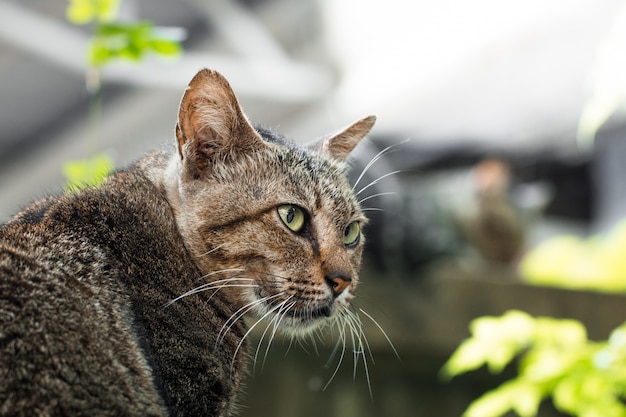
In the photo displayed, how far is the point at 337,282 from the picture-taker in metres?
1.21

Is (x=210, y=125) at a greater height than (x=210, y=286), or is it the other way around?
(x=210, y=125)

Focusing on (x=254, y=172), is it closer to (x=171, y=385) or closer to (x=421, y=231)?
(x=171, y=385)

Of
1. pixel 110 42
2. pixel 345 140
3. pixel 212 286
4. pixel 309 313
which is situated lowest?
pixel 309 313

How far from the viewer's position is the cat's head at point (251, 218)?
1.18 meters

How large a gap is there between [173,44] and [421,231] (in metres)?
1.72

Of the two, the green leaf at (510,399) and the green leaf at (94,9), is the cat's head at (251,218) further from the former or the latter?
the green leaf at (94,9)

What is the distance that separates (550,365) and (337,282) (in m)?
0.60

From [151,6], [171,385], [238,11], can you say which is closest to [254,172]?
[171,385]

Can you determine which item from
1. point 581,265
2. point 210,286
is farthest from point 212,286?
point 581,265

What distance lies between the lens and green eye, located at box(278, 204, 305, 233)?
1231mm

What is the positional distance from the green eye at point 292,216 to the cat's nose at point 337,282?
4.2 inches

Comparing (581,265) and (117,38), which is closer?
(117,38)

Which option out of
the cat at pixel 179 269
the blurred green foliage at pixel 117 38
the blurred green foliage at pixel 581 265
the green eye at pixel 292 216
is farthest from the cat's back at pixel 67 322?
the blurred green foliage at pixel 581 265

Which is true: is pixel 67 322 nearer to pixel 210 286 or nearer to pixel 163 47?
pixel 210 286
